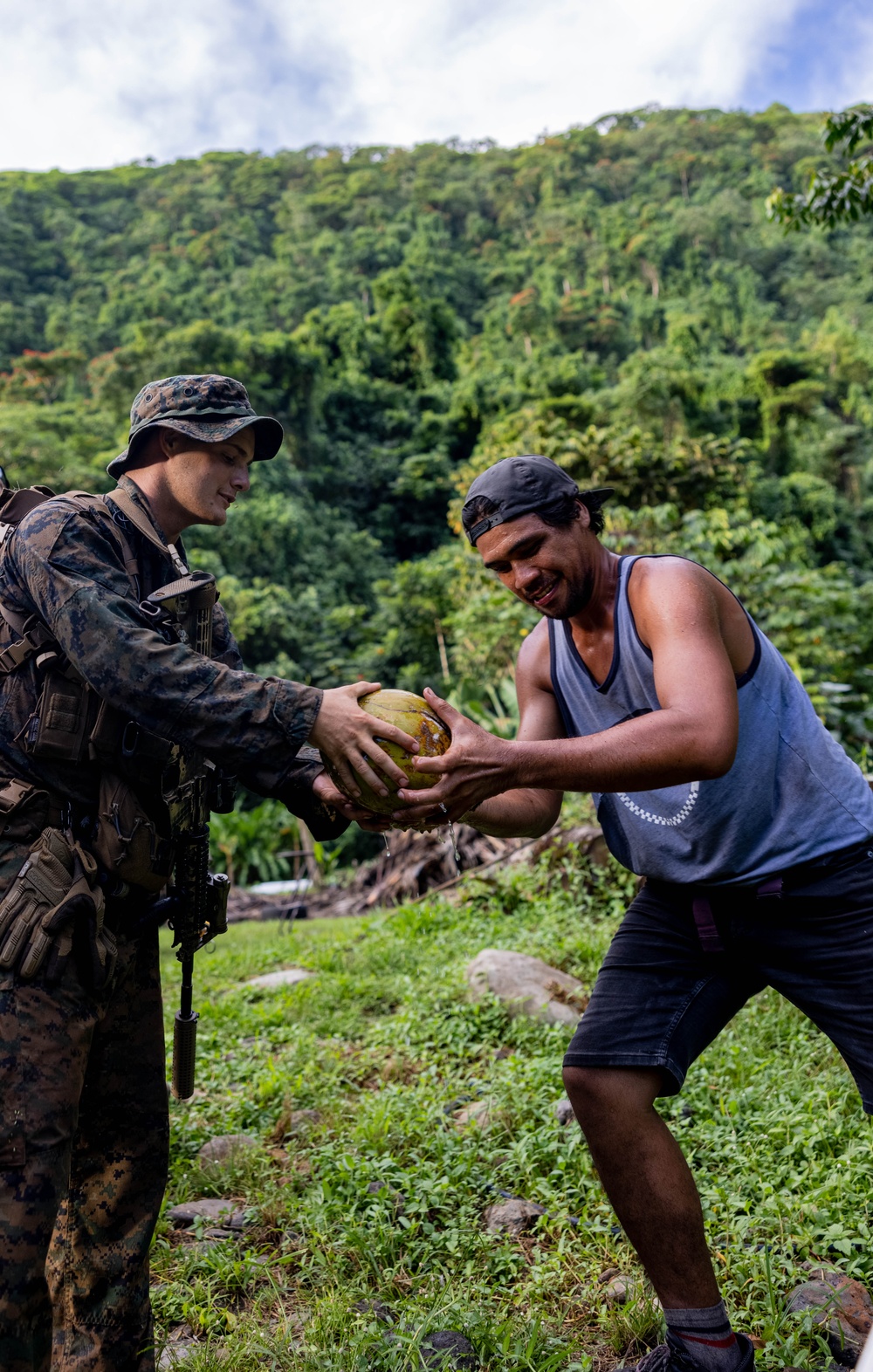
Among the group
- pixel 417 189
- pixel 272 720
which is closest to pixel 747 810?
pixel 272 720

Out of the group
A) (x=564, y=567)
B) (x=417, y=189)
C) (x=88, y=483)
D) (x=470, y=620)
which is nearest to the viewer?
(x=564, y=567)

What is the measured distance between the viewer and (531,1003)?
4863 mm

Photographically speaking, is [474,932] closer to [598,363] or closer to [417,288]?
[598,363]

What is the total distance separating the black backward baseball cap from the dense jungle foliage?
1.53m

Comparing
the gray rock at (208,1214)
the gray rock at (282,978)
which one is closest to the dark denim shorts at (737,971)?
the gray rock at (208,1214)

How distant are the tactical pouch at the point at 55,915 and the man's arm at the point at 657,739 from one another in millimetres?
830

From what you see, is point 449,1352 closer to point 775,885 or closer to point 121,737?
point 775,885

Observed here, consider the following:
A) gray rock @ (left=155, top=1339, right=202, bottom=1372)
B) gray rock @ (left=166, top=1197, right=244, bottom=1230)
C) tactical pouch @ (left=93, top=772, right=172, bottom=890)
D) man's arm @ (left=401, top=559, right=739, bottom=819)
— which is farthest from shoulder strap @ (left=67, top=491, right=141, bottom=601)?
gray rock @ (left=166, top=1197, right=244, bottom=1230)

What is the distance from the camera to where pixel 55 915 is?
227cm

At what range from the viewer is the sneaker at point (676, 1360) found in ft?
7.43

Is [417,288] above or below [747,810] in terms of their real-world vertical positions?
above

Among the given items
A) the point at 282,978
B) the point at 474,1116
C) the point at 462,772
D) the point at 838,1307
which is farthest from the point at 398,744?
the point at 282,978

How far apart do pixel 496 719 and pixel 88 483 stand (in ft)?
44.5

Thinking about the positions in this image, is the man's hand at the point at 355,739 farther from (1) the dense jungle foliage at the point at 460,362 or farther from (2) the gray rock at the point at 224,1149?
(2) the gray rock at the point at 224,1149
